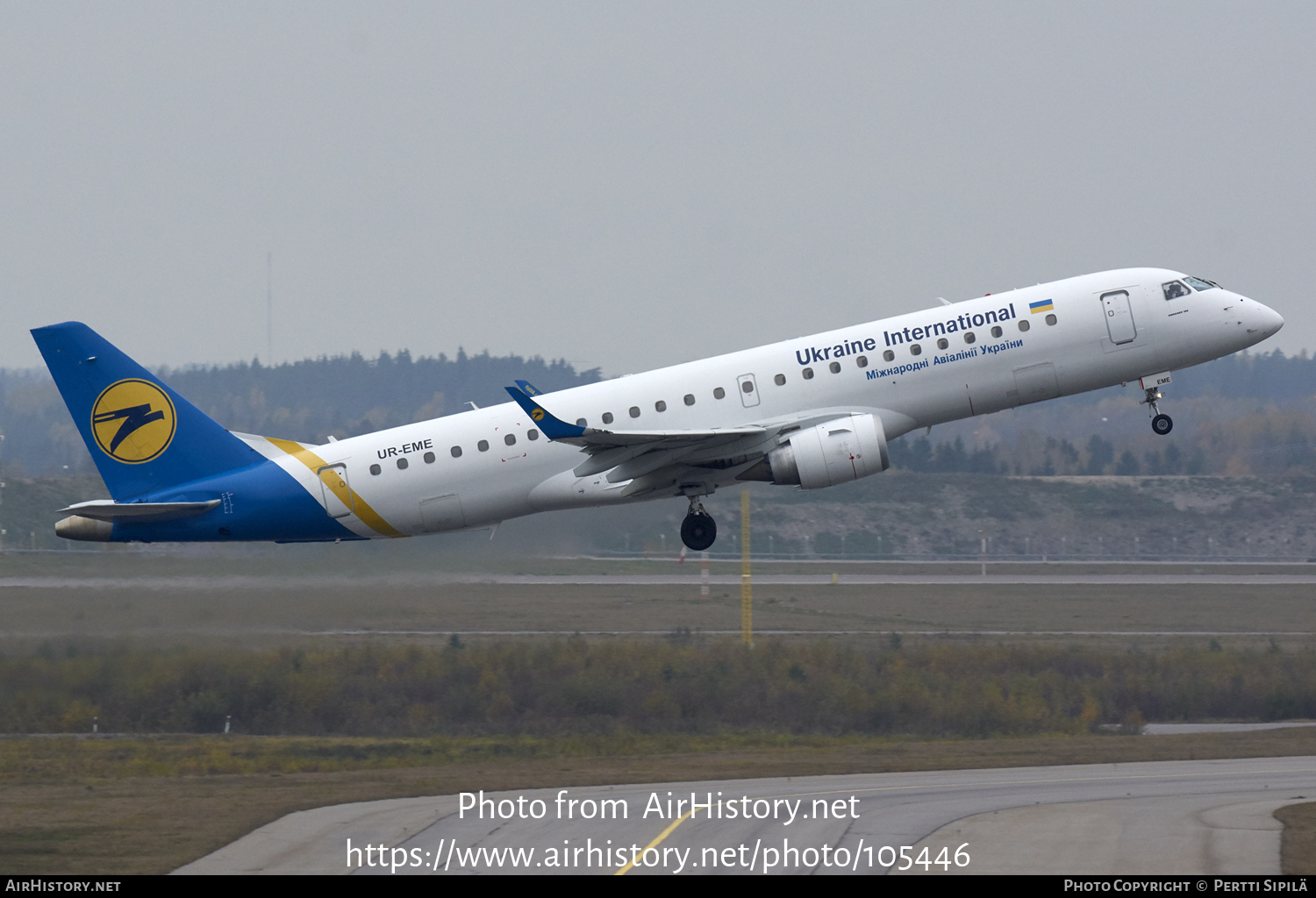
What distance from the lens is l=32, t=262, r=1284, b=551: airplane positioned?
113ft

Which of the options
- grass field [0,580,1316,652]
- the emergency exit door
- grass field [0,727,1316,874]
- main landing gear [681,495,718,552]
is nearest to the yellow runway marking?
grass field [0,727,1316,874]

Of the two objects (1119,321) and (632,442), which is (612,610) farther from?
(1119,321)

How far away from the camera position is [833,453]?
33.8 meters

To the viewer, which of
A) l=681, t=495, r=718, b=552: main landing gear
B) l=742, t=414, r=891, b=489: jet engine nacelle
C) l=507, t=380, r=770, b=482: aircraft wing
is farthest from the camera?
l=681, t=495, r=718, b=552: main landing gear

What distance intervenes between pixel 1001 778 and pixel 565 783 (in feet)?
37.2

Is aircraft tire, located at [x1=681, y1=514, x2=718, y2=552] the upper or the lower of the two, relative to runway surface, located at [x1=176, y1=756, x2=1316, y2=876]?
upper

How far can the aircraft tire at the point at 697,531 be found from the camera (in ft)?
120

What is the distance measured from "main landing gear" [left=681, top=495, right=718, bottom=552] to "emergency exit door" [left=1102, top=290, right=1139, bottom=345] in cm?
1057

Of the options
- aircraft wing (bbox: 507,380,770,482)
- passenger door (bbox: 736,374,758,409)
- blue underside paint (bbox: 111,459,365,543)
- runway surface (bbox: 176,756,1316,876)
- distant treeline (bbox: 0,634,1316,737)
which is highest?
passenger door (bbox: 736,374,758,409)

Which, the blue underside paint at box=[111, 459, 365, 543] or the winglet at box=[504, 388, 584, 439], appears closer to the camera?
the winglet at box=[504, 388, 584, 439]

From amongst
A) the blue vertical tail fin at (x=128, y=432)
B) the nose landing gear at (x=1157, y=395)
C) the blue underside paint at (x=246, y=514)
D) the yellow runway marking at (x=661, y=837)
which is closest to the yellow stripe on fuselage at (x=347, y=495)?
the blue underside paint at (x=246, y=514)

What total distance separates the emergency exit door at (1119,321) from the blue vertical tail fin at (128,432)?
21.0 m

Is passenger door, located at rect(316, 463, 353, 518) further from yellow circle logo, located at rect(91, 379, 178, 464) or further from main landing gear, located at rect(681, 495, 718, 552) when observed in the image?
main landing gear, located at rect(681, 495, 718, 552)
